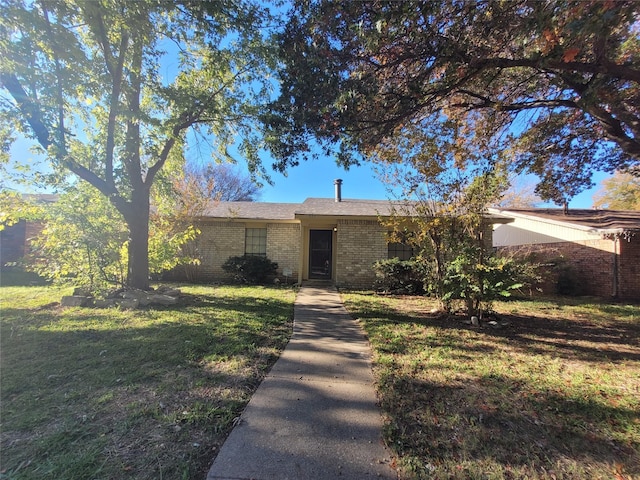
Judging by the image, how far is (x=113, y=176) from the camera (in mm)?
7645

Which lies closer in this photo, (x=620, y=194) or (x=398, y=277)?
Answer: (x=398, y=277)

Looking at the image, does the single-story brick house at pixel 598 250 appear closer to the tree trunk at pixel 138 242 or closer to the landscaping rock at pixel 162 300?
the landscaping rock at pixel 162 300

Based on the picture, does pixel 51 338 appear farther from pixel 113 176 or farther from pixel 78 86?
pixel 78 86

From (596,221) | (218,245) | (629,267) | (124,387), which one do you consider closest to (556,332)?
(124,387)

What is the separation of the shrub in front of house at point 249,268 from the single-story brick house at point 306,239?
2.35 ft

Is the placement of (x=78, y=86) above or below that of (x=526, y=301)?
above

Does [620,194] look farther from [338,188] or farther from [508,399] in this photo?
[508,399]

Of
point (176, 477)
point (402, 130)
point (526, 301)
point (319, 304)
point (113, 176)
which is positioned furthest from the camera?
point (526, 301)

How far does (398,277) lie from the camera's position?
35.3 ft

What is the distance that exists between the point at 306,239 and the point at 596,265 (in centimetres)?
1128

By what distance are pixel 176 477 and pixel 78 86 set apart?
8.20 meters

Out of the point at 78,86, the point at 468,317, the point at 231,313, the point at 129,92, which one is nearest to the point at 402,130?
the point at 468,317

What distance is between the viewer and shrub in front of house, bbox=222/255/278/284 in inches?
492

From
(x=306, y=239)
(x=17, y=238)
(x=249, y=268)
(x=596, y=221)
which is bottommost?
(x=249, y=268)
